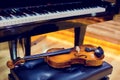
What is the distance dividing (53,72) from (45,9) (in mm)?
536

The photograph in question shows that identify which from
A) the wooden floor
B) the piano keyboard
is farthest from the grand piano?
the wooden floor

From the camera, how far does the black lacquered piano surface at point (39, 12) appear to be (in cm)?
126

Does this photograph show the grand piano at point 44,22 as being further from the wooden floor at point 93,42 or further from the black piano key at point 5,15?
the wooden floor at point 93,42

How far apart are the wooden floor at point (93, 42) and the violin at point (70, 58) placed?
2.37 feet

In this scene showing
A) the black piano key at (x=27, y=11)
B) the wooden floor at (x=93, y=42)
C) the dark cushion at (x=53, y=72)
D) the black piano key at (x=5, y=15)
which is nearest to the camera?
the dark cushion at (x=53, y=72)

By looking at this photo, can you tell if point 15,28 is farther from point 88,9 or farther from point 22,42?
point 88,9

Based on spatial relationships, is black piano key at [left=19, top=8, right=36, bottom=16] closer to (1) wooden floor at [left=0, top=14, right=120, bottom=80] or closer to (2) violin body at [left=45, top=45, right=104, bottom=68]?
(2) violin body at [left=45, top=45, right=104, bottom=68]

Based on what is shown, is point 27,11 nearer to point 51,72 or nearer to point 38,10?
point 38,10

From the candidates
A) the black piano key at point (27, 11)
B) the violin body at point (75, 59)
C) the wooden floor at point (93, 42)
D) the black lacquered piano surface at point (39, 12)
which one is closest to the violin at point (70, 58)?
the violin body at point (75, 59)

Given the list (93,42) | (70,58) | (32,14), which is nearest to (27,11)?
(32,14)

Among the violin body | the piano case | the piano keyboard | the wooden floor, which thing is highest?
the piano keyboard

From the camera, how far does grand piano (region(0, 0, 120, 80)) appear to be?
1205mm

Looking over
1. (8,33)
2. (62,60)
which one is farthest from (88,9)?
(8,33)

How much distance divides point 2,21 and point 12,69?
307 millimetres
